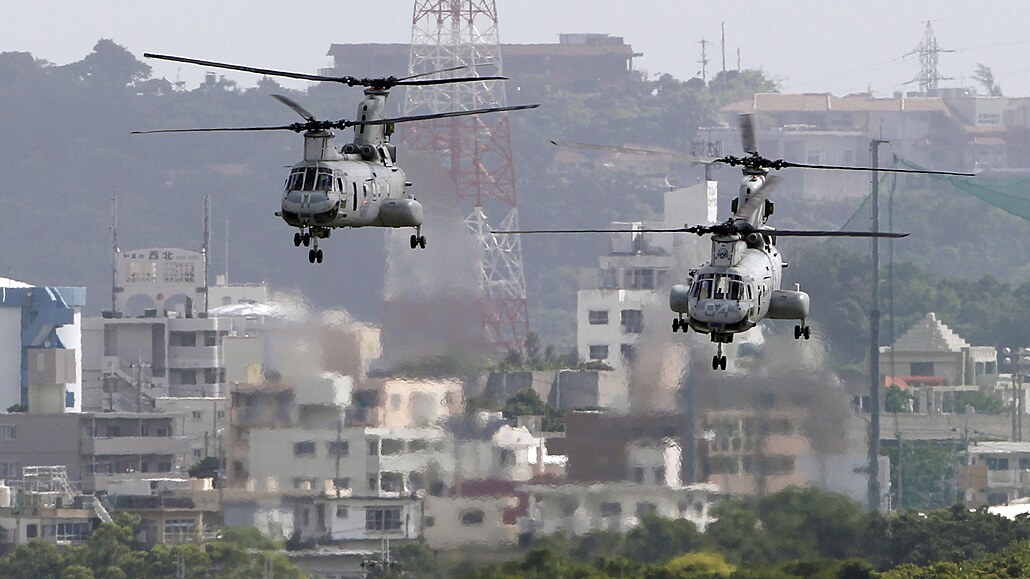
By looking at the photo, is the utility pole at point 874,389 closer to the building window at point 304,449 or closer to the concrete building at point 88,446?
the building window at point 304,449

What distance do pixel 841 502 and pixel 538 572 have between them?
12.1 m

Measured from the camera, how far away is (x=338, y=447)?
312 feet

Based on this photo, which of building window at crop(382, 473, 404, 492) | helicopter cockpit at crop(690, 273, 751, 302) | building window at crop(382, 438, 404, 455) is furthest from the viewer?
building window at crop(382, 438, 404, 455)

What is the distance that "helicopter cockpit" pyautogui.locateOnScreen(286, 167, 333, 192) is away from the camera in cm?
4603

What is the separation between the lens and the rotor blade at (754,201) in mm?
49719

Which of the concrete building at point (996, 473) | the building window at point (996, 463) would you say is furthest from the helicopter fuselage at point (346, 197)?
the building window at point (996, 463)

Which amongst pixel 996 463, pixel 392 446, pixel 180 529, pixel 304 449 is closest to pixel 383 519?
pixel 392 446

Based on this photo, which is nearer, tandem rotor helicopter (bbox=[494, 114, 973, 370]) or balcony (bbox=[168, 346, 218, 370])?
tandem rotor helicopter (bbox=[494, 114, 973, 370])

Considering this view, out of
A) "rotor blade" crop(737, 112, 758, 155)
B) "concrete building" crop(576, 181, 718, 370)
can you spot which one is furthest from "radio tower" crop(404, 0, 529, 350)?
"rotor blade" crop(737, 112, 758, 155)

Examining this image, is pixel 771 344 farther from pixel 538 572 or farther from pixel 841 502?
pixel 538 572

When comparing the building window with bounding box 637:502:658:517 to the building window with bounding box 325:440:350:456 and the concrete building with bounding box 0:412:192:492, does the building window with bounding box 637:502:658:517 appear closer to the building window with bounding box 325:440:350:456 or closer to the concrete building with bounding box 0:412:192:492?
the building window with bounding box 325:440:350:456

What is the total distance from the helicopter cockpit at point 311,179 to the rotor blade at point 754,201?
8013 millimetres

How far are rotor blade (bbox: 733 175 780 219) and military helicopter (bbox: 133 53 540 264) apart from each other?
5186mm

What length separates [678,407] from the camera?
8938 cm
